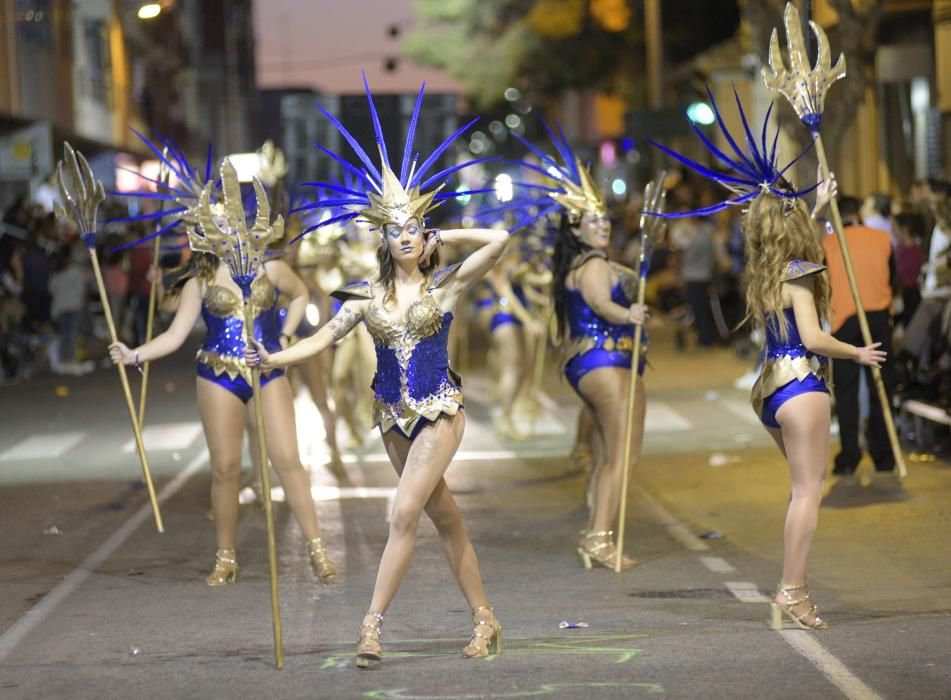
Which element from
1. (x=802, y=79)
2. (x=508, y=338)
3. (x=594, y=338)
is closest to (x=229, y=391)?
(x=594, y=338)

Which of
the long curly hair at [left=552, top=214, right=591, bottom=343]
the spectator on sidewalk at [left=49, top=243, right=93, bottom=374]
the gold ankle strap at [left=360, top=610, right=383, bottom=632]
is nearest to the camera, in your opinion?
the gold ankle strap at [left=360, top=610, right=383, bottom=632]

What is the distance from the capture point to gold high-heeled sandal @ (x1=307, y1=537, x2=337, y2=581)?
9906 millimetres

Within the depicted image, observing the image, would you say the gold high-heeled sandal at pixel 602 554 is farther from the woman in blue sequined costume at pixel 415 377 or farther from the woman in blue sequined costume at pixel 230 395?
the woman in blue sequined costume at pixel 415 377

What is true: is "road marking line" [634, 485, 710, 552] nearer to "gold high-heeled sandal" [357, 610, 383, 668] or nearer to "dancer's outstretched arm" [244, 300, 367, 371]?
"gold high-heeled sandal" [357, 610, 383, 668]

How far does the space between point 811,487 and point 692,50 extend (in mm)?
40340

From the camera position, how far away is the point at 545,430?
17797mm

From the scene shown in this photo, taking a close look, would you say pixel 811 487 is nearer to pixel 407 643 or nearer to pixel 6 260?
pixel 407 643

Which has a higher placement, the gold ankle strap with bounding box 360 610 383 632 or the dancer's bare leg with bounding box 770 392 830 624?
the dancer's bare leg with bounding box 770 392 830 624

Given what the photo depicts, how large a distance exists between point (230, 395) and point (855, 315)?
529cm

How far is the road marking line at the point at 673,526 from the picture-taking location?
35.8ft

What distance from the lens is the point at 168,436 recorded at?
18000 mm

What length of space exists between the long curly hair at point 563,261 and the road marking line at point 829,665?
10.9ft

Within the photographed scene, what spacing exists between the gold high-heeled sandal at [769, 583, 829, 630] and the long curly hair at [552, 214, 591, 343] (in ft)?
10.1

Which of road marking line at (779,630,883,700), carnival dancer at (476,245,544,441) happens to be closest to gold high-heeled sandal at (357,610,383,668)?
road marking line at (779,630,883,700)
